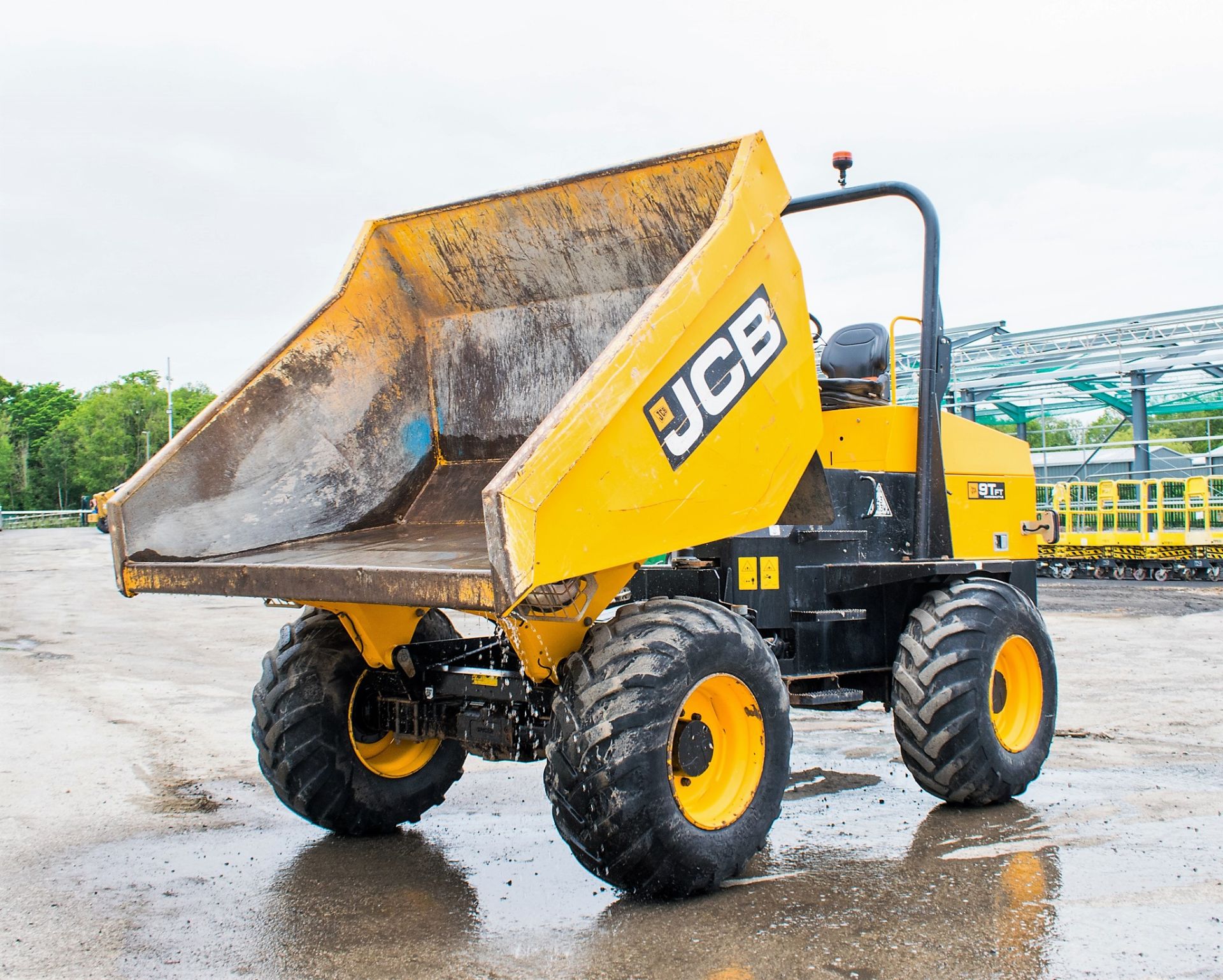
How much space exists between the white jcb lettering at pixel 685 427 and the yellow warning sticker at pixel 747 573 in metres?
1.18

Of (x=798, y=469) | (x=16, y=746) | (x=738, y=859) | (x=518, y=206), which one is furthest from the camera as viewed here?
(x=16, y=746)

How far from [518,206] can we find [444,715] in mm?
2178

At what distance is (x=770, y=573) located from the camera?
5262 mm

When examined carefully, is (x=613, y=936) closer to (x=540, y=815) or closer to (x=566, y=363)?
(x=540, y=815)

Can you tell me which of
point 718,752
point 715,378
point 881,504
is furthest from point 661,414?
point 881,504

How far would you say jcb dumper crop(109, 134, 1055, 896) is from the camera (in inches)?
152

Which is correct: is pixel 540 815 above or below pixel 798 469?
below

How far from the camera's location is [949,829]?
5.21 meters

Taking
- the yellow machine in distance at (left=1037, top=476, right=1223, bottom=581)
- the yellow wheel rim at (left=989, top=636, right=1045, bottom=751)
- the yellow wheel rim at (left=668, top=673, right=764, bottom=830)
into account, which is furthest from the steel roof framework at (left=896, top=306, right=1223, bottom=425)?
the yellow wheel rim at (left=668, top=673, right=764, bottom=830)

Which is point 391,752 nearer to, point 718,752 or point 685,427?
point 718,752

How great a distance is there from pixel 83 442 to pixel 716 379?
82.6m

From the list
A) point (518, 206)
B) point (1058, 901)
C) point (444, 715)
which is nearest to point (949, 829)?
point (1058, 901)

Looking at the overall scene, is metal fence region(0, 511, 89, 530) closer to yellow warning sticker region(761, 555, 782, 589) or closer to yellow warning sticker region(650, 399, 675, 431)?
yellow warning sticker region(761, 555, 782, 589)

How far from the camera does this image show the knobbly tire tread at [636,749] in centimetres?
382
